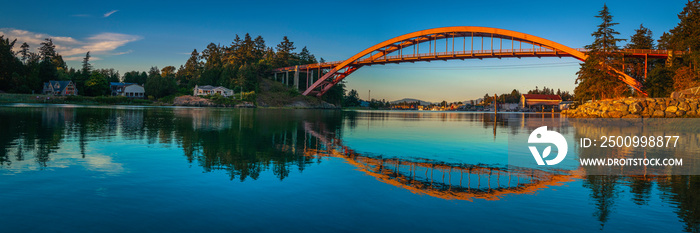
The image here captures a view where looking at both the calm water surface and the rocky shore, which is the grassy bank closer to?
the rocky shore

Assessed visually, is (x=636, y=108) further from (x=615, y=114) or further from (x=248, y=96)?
(x=248, y=96)

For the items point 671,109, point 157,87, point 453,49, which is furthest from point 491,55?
point 157,87

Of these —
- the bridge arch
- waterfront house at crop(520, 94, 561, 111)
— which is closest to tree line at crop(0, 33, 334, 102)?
the bridge arch

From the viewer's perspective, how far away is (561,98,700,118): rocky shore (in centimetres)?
3219

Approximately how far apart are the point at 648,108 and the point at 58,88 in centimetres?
11282

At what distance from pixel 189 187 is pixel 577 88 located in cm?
6914

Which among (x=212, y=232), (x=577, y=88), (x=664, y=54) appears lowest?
(x=212, y=232)

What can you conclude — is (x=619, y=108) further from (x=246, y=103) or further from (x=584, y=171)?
(x=246, y=103)

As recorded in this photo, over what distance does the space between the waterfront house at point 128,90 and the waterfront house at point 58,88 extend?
15.1m

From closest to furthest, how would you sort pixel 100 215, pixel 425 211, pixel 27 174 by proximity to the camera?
1. pixel 100 215
2. pixel 425 211
3. pixel 27 174

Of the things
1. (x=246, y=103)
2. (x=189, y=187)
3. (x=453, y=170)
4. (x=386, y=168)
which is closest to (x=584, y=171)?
(x=453, y=170)

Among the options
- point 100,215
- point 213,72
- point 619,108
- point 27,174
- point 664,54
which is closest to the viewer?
point 100,215

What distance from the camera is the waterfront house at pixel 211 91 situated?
10356 centimetres

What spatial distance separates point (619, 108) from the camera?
37.8 meters
